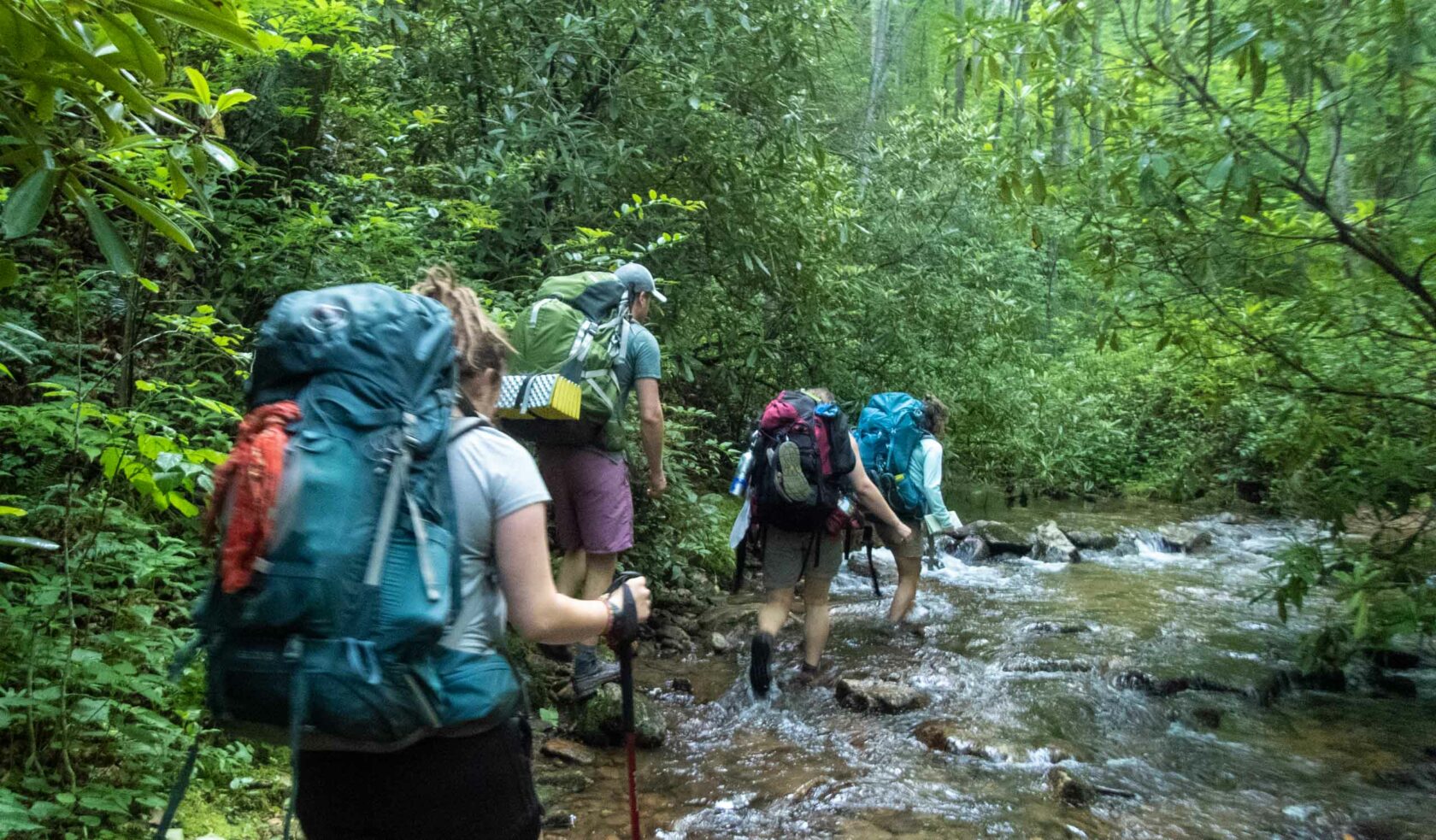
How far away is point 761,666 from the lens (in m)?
6.05

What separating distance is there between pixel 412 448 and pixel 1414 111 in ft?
17.4

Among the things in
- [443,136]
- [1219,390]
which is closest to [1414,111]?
[1219,390]

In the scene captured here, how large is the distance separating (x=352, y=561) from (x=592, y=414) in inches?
129

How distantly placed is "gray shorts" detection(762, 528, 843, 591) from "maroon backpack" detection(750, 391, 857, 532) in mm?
196

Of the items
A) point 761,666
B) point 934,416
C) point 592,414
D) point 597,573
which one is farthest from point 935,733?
point 934,416

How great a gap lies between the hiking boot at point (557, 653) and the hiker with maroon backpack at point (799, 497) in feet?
3.85

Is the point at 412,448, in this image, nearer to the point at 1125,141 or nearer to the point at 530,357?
the point at 530,357

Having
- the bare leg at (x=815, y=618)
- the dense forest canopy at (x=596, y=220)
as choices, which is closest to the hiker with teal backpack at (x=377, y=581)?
the dense forest canopy at (x=596, y=220)

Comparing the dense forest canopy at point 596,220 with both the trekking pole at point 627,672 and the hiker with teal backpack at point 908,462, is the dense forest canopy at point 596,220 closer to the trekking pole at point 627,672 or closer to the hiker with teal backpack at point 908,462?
the trekking pole at point 627,672

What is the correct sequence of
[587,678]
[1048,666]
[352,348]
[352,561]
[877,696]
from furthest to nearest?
1. [1048,666]
2. [877,696]
3. [587,678]
4. [352,348]
5. [352,561]

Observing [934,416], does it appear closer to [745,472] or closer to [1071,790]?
[745,472]

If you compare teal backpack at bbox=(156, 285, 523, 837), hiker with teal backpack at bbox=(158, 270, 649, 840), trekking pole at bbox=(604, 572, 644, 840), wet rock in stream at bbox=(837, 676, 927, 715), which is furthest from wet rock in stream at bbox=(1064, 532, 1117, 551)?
teal backpack at bbox=(156, 285, 523, 837)

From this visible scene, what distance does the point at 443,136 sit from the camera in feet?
26.0

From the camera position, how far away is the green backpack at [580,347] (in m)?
4.83
